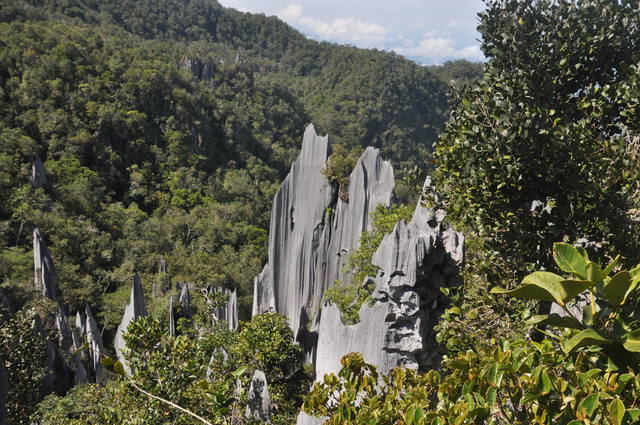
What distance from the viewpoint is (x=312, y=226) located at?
42.6 feet

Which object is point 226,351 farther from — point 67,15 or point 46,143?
point 67,15

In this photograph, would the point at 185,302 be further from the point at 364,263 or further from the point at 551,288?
the point at 551,288

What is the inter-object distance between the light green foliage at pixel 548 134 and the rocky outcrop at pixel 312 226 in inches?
302

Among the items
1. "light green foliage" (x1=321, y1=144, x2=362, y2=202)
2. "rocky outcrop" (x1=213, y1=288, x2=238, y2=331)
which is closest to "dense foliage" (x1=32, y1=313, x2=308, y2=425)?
"light green foliage" (x1=321, y1=144, x2=362, y2=202)

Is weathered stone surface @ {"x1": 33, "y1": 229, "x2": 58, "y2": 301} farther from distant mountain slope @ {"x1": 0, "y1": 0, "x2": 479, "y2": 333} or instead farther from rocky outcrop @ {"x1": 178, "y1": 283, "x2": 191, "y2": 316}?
rocky outcrop @ {"x1": 178, "y1": 283, "x2": 191, "y2": 316}

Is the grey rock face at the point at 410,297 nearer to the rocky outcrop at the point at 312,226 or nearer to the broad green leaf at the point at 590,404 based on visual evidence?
the broad green leaf at the point at 590,404

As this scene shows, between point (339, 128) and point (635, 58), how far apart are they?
64904mm

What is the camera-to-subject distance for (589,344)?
145 centimetres

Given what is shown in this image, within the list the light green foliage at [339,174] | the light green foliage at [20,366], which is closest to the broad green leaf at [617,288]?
the light green foliage at [20,366]

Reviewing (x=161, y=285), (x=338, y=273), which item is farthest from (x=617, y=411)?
(x=161, y=285)

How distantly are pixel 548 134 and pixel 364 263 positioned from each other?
7181 mm

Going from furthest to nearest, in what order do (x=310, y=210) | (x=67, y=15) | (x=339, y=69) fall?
1. (x=339, y=69)
2. (x=67, y=15)
3. (x=310, y=210)

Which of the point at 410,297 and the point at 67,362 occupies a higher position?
the point at 410,297

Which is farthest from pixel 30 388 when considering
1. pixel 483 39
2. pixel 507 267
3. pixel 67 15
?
pixel 67 15
